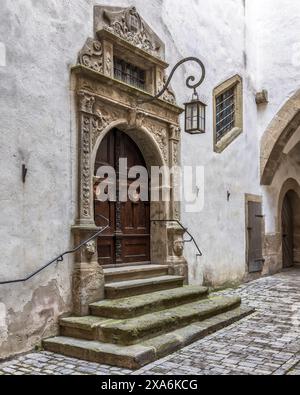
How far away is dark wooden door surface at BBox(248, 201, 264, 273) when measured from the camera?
28.1 ft

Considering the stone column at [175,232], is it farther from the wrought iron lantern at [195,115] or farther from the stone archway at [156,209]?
the wrought iron lantern at [195,115]

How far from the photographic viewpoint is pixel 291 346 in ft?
14.0

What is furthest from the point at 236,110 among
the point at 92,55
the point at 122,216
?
the point at 92,55

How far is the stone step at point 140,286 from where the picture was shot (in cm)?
478

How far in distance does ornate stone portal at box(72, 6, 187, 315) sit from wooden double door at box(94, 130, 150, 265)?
0.13 metres

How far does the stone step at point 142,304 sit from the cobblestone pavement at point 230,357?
2.03 feet

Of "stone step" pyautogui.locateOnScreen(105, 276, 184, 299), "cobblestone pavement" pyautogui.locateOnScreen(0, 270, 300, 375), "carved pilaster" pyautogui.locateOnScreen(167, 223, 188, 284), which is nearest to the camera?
"cobblestone pavement" pyautogui.locateOnScreen(0, 270, 300, 375)

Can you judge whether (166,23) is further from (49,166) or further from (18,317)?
(18,317)

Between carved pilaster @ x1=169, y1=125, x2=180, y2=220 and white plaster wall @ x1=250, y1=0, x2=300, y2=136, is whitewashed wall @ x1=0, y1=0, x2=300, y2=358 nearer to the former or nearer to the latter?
carved pilaster @ x1=169, y1=125, x2=180, y2=220

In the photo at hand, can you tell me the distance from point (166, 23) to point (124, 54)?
3.94 ft

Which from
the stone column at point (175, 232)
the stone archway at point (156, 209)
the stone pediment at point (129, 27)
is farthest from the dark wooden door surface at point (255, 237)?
the stone pediment at point (129, 27)

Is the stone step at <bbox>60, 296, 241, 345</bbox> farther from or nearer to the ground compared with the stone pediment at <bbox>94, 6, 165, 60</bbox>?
nearer to the ground

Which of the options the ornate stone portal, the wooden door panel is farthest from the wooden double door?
the ornate stone portal

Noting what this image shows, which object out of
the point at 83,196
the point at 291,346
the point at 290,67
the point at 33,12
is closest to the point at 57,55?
the point at 33,12
